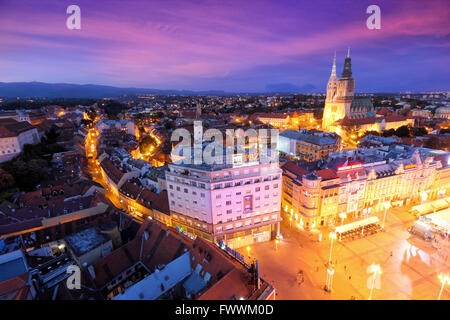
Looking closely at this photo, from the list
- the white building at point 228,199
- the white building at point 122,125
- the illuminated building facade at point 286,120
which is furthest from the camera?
the illuminated building facade at point 286,120

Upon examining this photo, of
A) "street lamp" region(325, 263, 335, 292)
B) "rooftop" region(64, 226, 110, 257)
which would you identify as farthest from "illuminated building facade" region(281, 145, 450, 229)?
"rooftop" region(64, 226, 110, 257)

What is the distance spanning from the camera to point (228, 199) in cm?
3300

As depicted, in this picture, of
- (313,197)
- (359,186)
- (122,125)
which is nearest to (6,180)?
(313,197)

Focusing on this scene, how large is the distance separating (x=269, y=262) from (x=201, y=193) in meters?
13.4

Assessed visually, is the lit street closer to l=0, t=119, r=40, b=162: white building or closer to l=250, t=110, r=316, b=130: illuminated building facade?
l=0, t=119, r=40, b=162: white building

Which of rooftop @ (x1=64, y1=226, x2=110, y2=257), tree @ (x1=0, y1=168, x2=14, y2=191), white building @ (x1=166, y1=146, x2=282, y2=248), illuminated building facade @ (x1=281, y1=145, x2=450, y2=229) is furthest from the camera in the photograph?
tree @ (x1=0, y1=168, x2=14, y2=191)

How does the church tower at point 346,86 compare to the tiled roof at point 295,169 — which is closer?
the tiled roof at point 295,169

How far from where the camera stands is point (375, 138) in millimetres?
73375

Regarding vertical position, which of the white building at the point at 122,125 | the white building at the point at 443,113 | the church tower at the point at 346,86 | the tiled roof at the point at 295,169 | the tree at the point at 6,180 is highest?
the church tower at the point at 346,86

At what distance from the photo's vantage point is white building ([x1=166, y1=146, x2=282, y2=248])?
32.3 meters

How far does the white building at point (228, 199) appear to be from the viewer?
3228 centimetres

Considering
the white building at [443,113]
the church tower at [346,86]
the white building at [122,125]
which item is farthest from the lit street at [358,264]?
the white building at [443,113]

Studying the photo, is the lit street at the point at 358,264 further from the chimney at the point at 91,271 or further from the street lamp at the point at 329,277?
the chimney at the point at 91,271

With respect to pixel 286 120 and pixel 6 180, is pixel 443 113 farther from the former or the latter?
pixel 6 180
